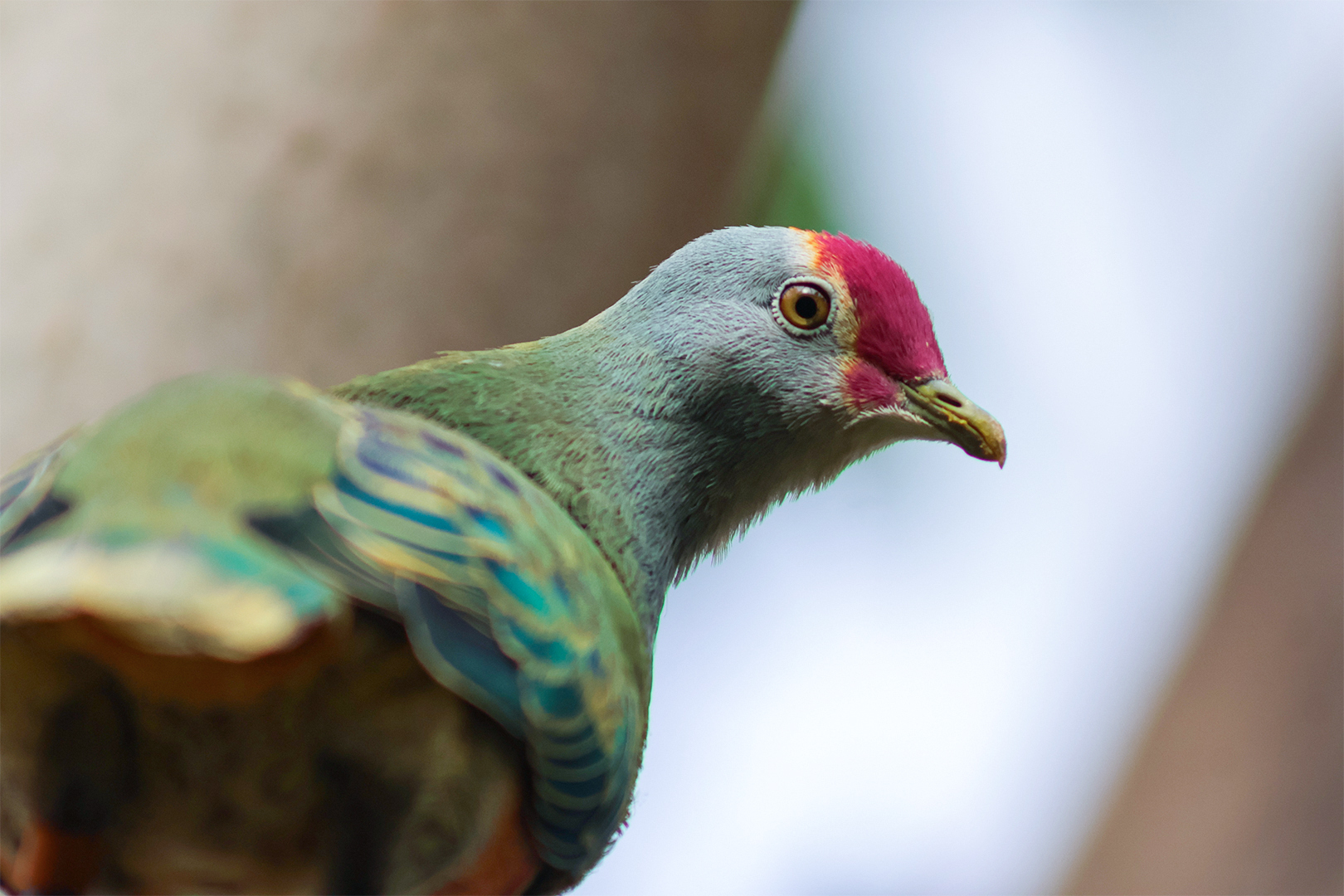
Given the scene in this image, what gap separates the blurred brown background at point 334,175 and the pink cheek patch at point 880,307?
1.01 metres

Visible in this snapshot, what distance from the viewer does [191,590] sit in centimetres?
66

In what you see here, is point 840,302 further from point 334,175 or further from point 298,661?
point 334,175

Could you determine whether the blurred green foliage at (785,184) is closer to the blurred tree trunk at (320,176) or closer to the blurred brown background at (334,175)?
the blurred brown background at (334,175)

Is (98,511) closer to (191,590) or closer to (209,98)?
(191,590)

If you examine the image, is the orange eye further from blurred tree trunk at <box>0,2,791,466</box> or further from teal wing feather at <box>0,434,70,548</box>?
blurred tree trunk at <box>0,2,791,466</box>

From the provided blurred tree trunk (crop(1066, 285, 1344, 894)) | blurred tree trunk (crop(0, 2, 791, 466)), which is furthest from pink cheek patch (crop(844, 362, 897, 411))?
blurred tree trunk (crop(1066, 285, 1344, 894))

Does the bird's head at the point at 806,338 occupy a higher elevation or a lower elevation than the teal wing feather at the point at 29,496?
higher

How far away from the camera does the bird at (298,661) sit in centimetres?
69

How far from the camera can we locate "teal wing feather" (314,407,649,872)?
0.77 m

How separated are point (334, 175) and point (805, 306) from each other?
1.11 meters

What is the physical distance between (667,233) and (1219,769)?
3.11 m

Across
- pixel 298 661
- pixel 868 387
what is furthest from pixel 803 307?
pixel 298 661

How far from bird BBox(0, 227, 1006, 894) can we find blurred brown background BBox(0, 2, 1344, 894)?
1.07m

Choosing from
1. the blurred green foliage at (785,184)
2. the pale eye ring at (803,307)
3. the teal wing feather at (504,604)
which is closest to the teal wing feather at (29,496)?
the teal wing feather at (504,604)
